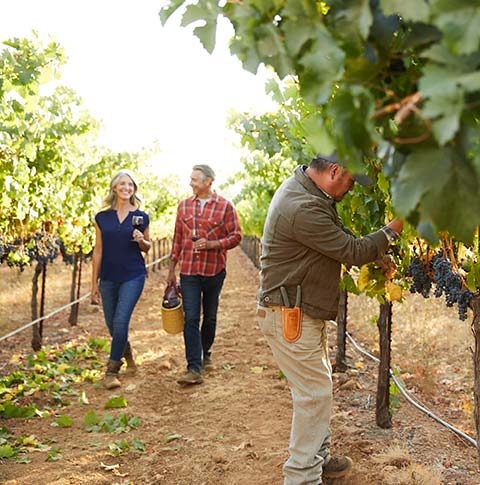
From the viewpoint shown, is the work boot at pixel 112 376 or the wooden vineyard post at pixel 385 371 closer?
the wooden vineyard post at pixel 385 371

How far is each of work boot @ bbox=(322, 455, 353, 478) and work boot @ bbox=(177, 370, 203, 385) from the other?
232 centimetres

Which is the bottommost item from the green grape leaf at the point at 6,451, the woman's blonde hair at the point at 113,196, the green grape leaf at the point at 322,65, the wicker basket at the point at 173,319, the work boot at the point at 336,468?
the green grape leaf at the point at 6,451

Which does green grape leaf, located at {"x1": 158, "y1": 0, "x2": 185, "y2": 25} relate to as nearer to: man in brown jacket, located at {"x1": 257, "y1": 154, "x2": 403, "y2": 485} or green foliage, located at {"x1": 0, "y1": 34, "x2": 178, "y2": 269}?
man in brown jacket, located at {"x1": 257, "y1": 154, "x2": 403, "y2": 485}

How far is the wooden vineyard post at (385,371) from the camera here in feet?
13.5

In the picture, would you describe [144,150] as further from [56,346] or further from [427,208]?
[427,208]

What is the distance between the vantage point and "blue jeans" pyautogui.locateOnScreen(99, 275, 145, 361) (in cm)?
531

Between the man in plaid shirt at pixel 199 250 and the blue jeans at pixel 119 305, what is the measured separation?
396mm

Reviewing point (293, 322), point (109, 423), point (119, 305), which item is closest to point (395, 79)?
point (293, 322)

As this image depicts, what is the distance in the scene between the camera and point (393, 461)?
3.41 meters

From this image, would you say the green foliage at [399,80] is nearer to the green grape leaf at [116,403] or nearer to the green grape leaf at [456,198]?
the green grape leaf at [456,198]

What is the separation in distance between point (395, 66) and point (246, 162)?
1027 centimetres

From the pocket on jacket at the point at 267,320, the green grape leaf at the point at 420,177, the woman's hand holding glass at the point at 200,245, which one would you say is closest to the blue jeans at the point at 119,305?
the woman's hand holding glass at the point at 200,245

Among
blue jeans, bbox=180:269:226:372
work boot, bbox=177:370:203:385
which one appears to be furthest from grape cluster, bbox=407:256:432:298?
work boot, bbox=177:370:203:385

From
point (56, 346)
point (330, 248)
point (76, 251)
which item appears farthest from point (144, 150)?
point (330, 248)
